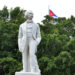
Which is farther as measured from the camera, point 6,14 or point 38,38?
point 6,14

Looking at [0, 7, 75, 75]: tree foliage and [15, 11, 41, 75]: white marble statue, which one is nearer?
[15, 11, 41, 75]: white marble statue

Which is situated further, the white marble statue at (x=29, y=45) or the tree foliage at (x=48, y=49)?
the tree foliage at (x=48, y=49)

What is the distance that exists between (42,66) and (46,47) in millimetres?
1353

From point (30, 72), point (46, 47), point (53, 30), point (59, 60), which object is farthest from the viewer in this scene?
point (53, 30)

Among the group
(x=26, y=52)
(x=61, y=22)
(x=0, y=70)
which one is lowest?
(x=0, y=70)

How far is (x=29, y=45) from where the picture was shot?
8422 millimetres

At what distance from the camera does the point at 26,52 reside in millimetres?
8438

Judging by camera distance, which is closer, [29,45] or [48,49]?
[29,45]

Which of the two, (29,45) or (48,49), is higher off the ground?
(29,45)

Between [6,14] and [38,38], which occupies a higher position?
[6,14]

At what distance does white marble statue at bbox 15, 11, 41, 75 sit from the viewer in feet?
27.2

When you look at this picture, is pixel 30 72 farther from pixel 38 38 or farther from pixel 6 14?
pixel 6 14

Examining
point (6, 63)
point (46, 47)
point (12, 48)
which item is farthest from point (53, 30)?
point (6, 63)

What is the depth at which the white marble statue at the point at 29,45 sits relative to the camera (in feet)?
27.2
